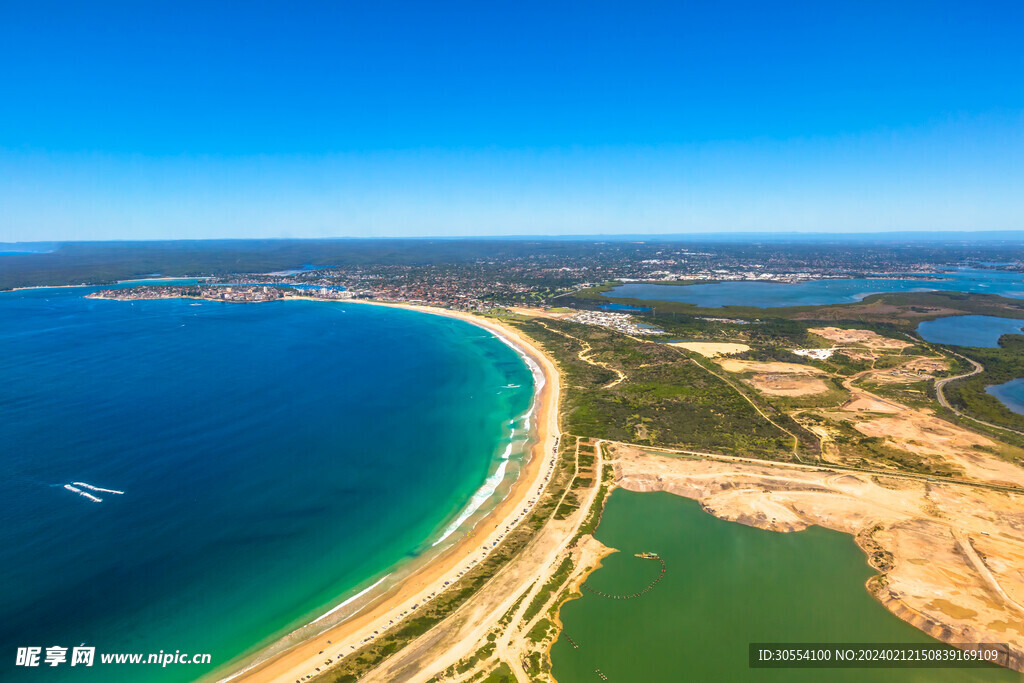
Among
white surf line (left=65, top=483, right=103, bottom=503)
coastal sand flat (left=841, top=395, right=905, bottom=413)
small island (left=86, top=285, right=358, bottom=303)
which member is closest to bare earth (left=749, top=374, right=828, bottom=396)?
coastal sand flat (left=841, top=395, right=905, bottom=413)

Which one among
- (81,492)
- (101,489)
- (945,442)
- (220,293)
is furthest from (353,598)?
(220,293)

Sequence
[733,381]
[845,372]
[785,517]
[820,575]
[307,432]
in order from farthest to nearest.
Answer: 1. [845,372]
2. [733,381]
3. [307,432]
4. [785,517]
5. [820,575]

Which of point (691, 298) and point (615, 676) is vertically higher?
point (691, 298)

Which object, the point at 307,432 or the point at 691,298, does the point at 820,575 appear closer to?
the point at 307,432

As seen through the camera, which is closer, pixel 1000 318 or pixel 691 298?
pixel 1000 318

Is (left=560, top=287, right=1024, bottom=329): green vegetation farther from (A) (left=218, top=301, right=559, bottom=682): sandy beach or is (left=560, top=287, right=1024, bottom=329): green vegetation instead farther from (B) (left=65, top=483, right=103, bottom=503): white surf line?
(B) (left=65, top=483, right=103, bottom=503): white surf line

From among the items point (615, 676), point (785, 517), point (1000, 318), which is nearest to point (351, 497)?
point (615, 676)

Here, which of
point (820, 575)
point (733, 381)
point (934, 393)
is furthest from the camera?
point (733, 381)
